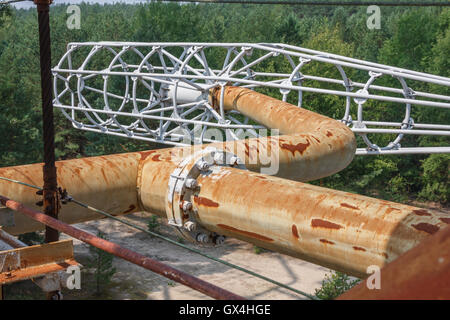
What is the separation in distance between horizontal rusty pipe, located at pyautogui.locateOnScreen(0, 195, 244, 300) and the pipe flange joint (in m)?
0.55

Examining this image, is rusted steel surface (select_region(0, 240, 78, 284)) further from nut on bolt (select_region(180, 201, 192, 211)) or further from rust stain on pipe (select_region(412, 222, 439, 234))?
rust stain on pipe (select_region(412, 222, 439, 234))

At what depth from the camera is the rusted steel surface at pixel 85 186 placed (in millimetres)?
3523

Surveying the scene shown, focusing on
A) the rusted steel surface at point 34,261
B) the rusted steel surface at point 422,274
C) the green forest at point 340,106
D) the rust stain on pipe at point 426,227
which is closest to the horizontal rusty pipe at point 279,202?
the rust stain on pipe at point 426,227

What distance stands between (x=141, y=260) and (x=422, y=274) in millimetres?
1469

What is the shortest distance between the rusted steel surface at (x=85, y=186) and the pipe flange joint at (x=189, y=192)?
1.81 ft

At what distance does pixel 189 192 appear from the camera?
10.5 ft

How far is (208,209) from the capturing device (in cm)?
307

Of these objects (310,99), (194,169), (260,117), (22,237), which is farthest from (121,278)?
(194,169)

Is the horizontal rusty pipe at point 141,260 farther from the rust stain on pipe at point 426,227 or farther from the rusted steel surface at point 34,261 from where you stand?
the rust stain on pipe at point 426,227

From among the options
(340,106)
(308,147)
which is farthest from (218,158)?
(340,106)

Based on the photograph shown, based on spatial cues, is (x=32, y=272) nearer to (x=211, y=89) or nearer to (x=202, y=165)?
(x=202, y=165)

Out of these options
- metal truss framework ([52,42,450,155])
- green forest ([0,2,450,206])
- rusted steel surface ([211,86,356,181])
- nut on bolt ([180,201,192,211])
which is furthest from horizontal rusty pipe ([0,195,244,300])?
green forest ([0,2,450,206])

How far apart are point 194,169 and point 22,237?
61.9 feet

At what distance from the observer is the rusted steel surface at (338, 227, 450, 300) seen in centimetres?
115
